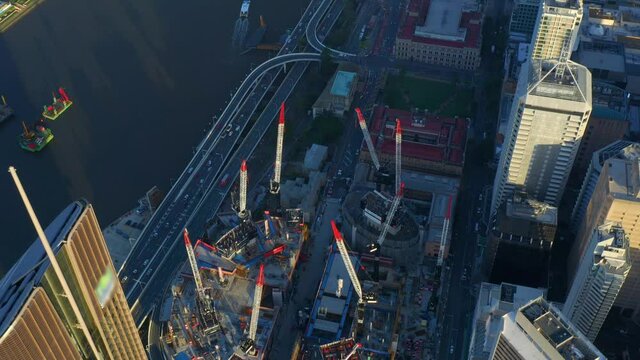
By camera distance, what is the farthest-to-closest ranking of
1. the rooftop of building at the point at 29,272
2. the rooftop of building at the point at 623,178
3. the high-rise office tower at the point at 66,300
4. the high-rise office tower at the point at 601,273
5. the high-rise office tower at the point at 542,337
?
1. the rooftop of building at the point at 623,178
2. the high-rise office tower at the point at 601,273
3. the high-rise office tower at the point at 542,337
4. the high-rise office tower at the point at 66,300
5. the rooftop of building at the point at 29,272

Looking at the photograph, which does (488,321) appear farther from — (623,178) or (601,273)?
(623,178)

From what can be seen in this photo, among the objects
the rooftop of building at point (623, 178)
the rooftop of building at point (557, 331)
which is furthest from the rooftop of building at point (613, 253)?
the rooftop of building at point (557, 331)

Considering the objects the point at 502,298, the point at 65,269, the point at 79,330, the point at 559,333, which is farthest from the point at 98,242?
the point at 502,298

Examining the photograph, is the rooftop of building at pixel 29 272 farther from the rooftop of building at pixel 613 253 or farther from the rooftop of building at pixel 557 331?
the rooftop of building at pixel 613 253

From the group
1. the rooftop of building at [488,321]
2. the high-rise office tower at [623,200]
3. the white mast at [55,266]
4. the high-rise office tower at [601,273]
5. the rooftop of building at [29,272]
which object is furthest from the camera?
the high-rise office tower at [623,200]

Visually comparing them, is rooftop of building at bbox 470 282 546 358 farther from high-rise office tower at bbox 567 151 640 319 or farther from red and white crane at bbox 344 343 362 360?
red and white crane at bbox 344 343 362 360

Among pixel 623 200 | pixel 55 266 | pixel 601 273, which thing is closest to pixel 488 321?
pixel 601 273

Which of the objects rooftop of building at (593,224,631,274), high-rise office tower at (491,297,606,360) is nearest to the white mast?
high-rise office tower at (491,297,606,360)
